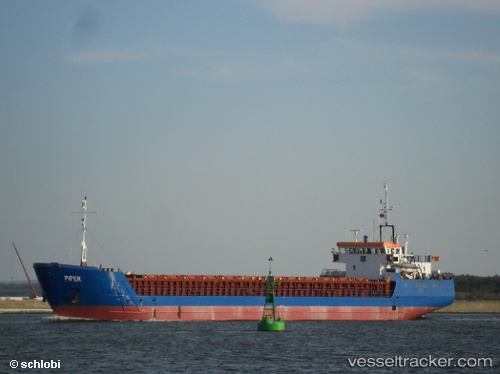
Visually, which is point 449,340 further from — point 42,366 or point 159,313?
point 42,366

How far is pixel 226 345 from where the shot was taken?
173 ft

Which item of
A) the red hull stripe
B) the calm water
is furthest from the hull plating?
the calm water

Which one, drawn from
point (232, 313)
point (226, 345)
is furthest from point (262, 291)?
point (226, 345)

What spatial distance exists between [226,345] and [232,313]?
17634mm

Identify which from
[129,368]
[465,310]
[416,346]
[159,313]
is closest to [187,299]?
[159,313]

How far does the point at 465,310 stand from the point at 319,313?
49922 mm

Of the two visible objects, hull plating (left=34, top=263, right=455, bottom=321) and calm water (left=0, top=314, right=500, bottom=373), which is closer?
calm water (left=0, top=314, right=500, bottom=373)

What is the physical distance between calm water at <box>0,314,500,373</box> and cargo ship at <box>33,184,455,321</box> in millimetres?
1258

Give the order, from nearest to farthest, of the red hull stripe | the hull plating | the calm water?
the calm water
the hull plating
the red hull stripe

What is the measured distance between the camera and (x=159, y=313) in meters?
67.2

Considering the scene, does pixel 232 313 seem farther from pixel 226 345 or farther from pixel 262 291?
pixel 226 345

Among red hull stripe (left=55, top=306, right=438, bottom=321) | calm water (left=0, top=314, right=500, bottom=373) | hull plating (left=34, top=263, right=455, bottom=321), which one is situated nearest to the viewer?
calm water (left=0, top=314, right=500, bottom=373)

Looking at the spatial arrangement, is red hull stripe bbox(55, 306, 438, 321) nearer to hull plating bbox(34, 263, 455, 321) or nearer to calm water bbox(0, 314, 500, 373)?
hull plating bbox(34, 263, 455, 321)

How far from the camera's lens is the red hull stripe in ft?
213
